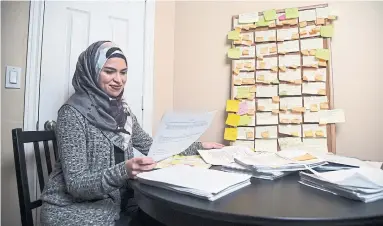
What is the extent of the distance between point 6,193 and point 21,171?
59 cm

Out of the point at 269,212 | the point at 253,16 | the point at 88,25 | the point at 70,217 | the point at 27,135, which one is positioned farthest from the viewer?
the point at 253,16

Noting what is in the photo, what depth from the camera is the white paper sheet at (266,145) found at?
1610 mm

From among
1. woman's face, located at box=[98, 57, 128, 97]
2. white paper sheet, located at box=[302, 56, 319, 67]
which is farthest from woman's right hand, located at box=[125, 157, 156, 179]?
white paper sheet, located at box=[302, 56, 319, 67]

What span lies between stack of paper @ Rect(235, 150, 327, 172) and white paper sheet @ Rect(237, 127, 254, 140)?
645 millimetres

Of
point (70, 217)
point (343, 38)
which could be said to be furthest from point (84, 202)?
point (343, 38)

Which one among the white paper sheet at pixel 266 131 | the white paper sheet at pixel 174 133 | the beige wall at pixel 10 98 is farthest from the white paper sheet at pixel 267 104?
the beige wall at pixel 10 98

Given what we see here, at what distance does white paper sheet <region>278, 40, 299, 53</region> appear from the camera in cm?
158

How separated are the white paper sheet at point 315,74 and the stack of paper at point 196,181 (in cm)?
104

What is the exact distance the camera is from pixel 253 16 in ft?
5.59

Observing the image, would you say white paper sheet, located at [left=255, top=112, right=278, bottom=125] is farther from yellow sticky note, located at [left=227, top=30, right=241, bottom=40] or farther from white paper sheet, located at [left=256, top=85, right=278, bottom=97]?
yellow sticky note, located at [left=227, top=30, right=241, bottom=40]

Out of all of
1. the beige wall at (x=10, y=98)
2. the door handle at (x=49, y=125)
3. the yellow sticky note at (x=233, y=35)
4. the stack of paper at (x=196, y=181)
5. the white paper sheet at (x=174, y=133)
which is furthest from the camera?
the yellow sticky note at (x=233, y=35)

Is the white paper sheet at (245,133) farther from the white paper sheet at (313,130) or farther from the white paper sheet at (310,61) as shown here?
the white paper sheet at (310,61)

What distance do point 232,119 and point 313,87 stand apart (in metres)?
0.54

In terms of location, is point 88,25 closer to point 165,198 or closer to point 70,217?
point 70,217
